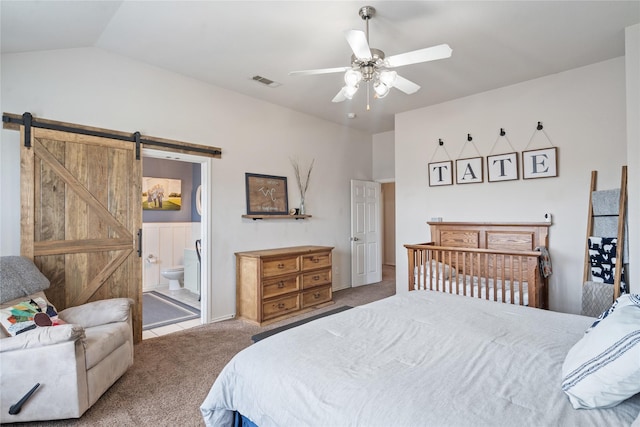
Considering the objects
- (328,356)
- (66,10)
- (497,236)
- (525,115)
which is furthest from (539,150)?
(66,10)

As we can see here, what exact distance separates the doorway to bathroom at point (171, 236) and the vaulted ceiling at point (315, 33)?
2.37m

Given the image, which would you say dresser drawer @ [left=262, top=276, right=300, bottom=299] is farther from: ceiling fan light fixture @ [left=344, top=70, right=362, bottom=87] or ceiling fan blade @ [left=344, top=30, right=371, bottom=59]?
ceiling fan blade @ [left=344, top=30, right=371, bottom=59]

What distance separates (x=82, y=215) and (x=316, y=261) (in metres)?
2.81

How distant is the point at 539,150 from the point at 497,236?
1.15 meters

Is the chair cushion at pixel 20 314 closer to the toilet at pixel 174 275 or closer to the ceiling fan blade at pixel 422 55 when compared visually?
the ceiling fan blade at pixel 422 55

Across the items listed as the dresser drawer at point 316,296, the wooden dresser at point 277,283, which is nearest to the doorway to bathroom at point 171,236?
the wooden dresser at point 277,283

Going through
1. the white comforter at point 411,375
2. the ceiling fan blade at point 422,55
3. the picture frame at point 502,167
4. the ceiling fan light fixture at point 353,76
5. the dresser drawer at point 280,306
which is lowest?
the dresser drawer at point 280,306

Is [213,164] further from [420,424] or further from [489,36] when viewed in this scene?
[420,424]

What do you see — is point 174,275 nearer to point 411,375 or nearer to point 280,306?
point 280,306

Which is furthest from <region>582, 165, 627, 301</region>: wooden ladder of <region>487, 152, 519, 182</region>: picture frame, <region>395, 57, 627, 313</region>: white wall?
<region>487, 152, 519, 182</region>: picture frame

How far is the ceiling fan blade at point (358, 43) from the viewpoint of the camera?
2079 millimetres

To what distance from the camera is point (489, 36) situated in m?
3.02

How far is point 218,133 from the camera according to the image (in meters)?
4.20

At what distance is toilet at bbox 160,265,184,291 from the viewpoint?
5.73 m
